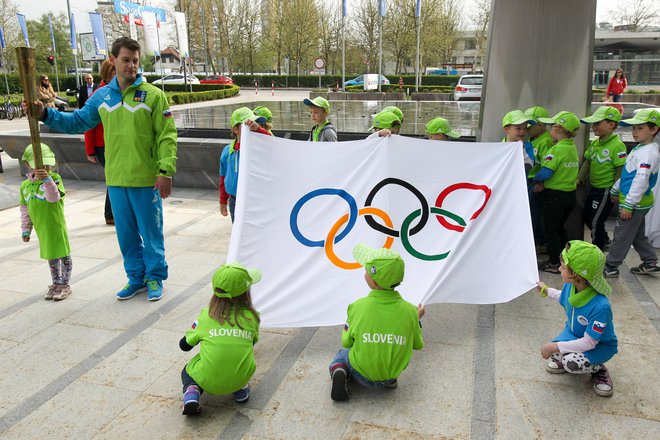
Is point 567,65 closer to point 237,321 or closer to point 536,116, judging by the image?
point 536,116

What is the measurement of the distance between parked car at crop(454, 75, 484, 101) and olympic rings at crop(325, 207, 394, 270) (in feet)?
77.5

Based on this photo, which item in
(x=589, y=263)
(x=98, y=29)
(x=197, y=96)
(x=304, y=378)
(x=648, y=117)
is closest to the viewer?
(x=589, y=263)

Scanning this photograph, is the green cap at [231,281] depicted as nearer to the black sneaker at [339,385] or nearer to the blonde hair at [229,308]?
the blonde hair at [229,308]

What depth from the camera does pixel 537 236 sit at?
239 inches

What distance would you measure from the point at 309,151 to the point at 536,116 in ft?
9.07

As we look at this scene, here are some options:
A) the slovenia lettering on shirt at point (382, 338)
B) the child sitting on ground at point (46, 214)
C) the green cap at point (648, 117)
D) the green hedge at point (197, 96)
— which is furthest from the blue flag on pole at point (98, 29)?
the slovenia lettering on shirt at point (382, 338)

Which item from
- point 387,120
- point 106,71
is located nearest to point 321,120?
point 387,120

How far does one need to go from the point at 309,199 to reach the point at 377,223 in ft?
1.86

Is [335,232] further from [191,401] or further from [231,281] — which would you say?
[191,401]

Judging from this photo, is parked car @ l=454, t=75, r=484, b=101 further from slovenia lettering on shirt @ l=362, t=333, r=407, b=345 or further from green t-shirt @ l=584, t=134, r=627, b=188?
slovenia lettering on shirt @ l=362, t=333, r=407, b=345

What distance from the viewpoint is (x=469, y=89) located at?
2634cm

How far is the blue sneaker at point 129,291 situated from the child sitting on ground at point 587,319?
143 inches

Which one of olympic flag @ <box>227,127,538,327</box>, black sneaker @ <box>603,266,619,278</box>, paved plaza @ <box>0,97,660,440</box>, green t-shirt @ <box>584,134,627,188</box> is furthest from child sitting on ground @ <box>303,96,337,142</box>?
black sneaker @ <box>603,266,619,278</box>

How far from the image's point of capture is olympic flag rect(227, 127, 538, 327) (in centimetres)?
407
